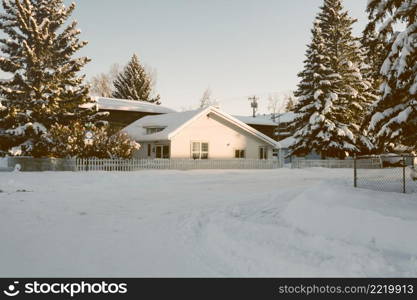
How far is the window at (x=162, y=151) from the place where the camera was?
31.5 meters

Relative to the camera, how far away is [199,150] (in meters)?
32.3

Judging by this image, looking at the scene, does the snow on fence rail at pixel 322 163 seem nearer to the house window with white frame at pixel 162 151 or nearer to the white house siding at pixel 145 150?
the house window with white frame at pixel 162 151

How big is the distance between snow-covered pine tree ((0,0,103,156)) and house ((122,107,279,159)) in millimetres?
5592

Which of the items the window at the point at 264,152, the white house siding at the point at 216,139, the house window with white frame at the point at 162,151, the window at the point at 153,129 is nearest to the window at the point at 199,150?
the white house siding at the point at 216,139

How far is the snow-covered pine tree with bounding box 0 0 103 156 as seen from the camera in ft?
88.2

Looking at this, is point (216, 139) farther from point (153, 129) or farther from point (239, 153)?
point (153, 129)

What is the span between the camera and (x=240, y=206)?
11336mm

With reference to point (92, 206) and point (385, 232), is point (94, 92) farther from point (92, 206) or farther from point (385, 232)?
point (385, 232)

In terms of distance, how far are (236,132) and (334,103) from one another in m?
10.2

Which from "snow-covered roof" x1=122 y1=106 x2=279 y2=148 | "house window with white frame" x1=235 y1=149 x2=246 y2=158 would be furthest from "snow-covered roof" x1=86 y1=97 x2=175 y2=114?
"house window with white frame" x1=235 y1=149 x2=246 y2=158

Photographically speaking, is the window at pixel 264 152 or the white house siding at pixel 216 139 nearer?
the white house siding at pixel 216 139

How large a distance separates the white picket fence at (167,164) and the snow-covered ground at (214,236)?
1127 cm

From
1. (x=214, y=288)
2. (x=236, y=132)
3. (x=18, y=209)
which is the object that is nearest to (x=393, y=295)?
(x=214, y=288)

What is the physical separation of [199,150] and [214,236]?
24595 mm
